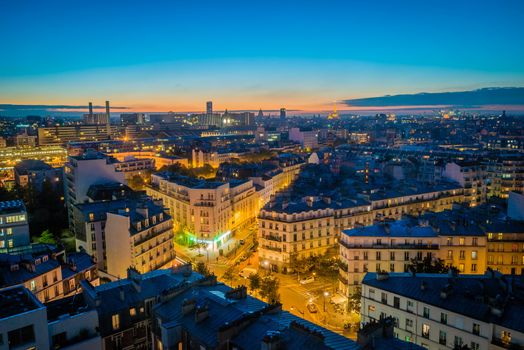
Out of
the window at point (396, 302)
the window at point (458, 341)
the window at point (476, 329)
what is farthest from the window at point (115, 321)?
the window at point (476, 329)

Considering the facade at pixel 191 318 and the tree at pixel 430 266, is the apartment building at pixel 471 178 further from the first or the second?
the facade at pixel 191 318

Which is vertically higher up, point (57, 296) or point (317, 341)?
point (317, 341)

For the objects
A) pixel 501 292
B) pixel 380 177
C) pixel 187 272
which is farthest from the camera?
pixel 380 177

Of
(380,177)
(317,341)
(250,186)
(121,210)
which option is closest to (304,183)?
(250,186)

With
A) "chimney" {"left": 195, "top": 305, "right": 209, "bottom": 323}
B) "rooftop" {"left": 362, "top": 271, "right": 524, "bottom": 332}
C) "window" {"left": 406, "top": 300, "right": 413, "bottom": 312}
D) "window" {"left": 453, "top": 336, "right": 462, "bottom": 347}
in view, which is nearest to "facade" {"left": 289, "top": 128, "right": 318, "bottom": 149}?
"rooftop" {"left": 362, "top": 271, "right": 524, "bottom": 332}

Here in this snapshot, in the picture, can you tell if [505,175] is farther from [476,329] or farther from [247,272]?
[476,329]

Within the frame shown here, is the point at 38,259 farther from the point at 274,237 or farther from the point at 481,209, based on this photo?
the point at 481,209

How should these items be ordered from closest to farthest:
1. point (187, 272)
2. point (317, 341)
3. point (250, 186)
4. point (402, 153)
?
point (317, 341)
point (187, 272)
point (250, 186)
point (402, 153)

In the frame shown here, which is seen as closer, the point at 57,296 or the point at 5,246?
the point at 57,296

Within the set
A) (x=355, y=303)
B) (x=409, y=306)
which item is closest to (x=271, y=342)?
(x=409, y=306)
